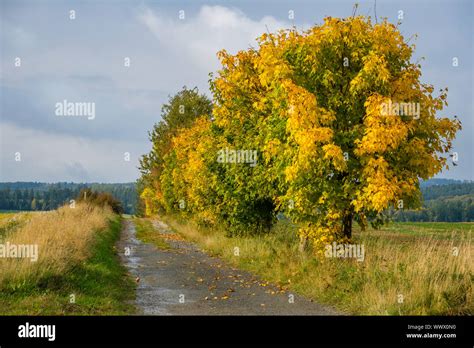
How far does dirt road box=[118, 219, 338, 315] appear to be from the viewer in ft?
41.8

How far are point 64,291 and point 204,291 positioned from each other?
409cm

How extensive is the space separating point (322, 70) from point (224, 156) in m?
10.3

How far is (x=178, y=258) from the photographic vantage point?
23703mm

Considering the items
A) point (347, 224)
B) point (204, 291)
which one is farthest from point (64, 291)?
point (347, 224)

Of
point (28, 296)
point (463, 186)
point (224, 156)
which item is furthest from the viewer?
point (463, 186)

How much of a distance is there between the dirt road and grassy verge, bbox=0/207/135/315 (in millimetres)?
700

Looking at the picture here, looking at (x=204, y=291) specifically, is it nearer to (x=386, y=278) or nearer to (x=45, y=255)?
(x=45, y=255)

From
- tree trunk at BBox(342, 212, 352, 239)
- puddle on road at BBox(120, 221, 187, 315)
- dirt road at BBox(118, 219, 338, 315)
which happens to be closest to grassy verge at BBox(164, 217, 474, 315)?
dirt road at BBox(118, 219, 338, 315)

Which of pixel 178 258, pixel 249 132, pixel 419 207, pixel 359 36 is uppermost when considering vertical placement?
pixel 359 36

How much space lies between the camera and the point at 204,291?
15398mm
